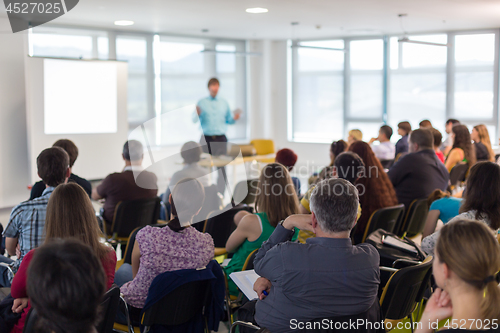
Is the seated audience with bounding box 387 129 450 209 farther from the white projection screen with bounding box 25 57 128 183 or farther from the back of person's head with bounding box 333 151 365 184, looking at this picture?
the white projection screen with bounding box 25 57 128 183

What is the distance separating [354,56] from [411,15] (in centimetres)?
314

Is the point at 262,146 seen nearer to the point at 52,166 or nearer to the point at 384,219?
the point at 384,219

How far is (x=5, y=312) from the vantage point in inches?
86.2

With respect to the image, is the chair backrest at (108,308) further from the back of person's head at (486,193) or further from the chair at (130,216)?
the chair at (130,216)

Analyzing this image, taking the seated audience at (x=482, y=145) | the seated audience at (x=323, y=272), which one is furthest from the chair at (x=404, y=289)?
A: the seated audience at (x=482, y=145)

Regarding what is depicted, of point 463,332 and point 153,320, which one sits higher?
point 463,332

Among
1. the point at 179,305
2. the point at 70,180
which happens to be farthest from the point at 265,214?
the point at 70,180

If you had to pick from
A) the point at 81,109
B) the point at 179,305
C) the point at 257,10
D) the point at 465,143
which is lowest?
the point at 179,305

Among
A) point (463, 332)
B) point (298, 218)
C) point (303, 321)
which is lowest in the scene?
point (303, 321)

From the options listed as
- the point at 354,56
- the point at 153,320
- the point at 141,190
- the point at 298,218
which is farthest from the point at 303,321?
the point at 354,56

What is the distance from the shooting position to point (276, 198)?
9.25 feet

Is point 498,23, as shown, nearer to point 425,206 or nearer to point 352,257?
point 425,206

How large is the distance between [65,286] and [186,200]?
54.3 inches

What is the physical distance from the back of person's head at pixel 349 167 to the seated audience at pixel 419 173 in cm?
108
